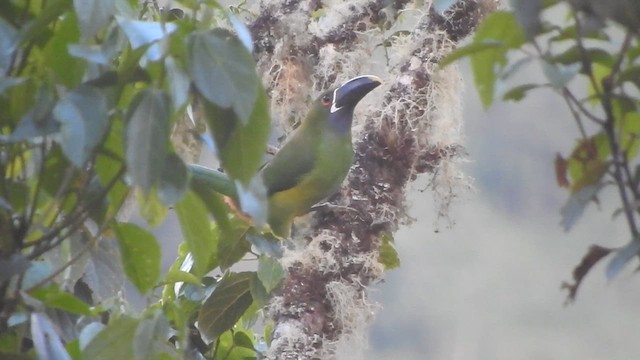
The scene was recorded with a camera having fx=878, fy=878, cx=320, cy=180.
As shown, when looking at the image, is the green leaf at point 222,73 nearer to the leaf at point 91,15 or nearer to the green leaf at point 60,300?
the leaf at point 91,15

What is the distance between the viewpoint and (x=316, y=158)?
1807 mm

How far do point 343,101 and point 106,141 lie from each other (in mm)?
987

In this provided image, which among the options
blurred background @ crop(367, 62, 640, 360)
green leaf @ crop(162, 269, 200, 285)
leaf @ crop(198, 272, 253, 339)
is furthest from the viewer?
blurred background @ crop(367, 62, 640, 360)

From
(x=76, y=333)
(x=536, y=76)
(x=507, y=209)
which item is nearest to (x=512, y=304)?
(x=507, y=209)

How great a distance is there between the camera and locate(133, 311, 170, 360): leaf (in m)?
0.82

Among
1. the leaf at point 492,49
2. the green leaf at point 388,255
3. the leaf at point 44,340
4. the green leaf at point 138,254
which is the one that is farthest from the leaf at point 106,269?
the green leaf at point 388,255

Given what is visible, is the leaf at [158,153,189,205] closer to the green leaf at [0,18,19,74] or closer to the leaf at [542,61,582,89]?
the green leaf at [0,18,19,74]

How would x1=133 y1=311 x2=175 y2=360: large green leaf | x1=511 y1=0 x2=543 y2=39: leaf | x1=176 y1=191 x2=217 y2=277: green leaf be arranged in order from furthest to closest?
x1=176 y1=191 x2=217 y2=277: green leaf
x1=133 y1=311 x2=175 y2=360: large green leaf
x1=511 y1=0 x2=543 y2=39: leaf

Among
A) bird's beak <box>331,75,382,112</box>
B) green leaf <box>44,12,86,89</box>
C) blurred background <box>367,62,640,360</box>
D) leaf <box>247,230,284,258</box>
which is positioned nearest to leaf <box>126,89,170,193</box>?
green leaf <box>44,12,86,89</box>

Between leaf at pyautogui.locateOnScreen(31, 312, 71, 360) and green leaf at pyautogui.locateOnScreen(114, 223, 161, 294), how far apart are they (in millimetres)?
132

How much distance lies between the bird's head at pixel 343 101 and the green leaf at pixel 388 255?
0.82ft

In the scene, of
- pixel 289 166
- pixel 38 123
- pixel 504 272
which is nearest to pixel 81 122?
pixel 38 123

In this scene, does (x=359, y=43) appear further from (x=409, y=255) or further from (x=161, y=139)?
(x=161, y=139)

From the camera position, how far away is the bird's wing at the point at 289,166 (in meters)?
1.80
